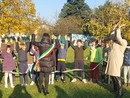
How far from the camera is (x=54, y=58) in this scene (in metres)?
12.7

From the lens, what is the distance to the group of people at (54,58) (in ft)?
34.2

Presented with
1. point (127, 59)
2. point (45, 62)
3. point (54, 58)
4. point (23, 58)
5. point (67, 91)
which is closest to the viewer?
point (45, 62)

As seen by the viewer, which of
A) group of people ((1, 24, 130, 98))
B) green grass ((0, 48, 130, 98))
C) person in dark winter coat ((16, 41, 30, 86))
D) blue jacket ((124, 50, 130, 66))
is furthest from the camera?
person in dark winter coat ((16, 41, 30, 86))

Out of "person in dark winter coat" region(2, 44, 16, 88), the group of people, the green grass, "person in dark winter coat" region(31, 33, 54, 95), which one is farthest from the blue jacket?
"person in dark winter coat" region(2, 44, 16, 88)

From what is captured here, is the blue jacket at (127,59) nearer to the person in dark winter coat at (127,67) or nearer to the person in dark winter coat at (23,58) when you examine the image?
the person in dark winter coat at (127,67)

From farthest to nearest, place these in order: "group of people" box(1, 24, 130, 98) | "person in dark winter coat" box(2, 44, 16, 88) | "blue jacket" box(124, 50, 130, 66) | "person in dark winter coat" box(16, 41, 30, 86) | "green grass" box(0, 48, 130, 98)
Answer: "person in dark winter coat" box(16, 41, 30, 86)
"blue jacket" box(124, 50, 130, 66)
"person in dark winter coat" box(2, 44, 16, 88)
"green grass" box(0, 48, 130, 98)
"group of people" box(1, 24, 130, 98)

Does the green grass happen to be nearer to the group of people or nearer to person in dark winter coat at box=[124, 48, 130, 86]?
the group of people

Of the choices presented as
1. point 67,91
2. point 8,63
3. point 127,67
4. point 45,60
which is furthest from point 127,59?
point 8,63

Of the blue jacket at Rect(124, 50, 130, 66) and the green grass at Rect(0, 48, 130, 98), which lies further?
the blue jacket at Rect(124, 50, 130, 66)

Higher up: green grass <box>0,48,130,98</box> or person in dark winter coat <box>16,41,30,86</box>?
person in dark winter coat <box>16,41,30,86</box>

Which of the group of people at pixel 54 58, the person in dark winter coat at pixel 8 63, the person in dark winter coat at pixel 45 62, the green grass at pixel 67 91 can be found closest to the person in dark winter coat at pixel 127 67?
the group of people at pixel 54 58

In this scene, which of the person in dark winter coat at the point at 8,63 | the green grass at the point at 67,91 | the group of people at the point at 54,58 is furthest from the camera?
the person in dark winter coat at the point at 8,63

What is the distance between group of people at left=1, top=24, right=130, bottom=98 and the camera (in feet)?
34.2

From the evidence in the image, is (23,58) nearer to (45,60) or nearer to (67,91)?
(45,60)
